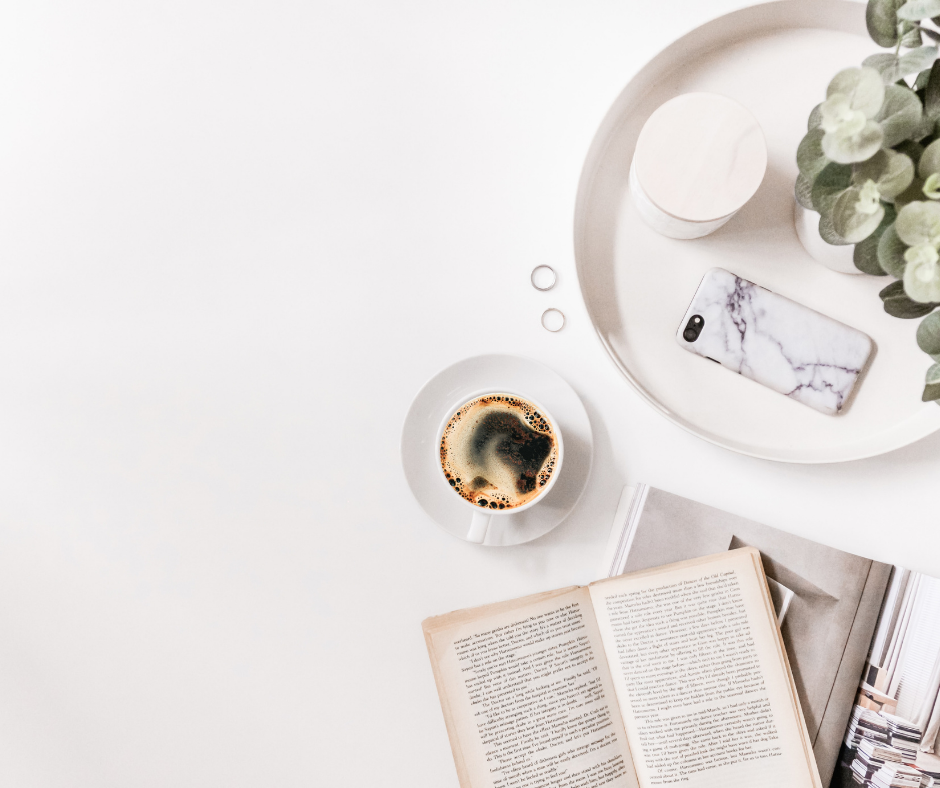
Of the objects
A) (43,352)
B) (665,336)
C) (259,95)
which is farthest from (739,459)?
(43,352)

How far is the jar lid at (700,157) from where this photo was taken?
24.8 inches

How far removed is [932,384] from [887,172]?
185mm

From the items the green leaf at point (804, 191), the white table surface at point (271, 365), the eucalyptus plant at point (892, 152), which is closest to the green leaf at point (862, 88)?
the eucalyptus plant at point (892, 152)

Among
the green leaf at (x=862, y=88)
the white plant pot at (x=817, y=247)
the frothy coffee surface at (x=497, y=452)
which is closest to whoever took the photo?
the green leaf at (x=862, y=88)

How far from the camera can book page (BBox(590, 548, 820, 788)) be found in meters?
0.75

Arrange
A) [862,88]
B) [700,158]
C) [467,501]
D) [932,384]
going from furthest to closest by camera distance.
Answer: [467,501] → [700,158] → [932,384] → [862,88]

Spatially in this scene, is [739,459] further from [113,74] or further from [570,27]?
[113,74]

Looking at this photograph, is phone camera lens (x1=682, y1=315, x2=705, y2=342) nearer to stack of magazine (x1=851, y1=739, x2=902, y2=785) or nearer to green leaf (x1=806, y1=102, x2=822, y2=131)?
green leaf (x1=806, y1=102, x2=822, y2=131)

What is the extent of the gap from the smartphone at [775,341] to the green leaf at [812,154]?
0.19 m

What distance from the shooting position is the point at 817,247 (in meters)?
0.66

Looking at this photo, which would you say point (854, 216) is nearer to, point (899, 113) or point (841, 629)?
point (899, 113)

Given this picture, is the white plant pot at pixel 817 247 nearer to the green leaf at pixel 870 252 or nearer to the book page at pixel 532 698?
the green leaf at pixel 870 252

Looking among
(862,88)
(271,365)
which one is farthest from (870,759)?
(271,365)

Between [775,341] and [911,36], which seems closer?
[911,36]
